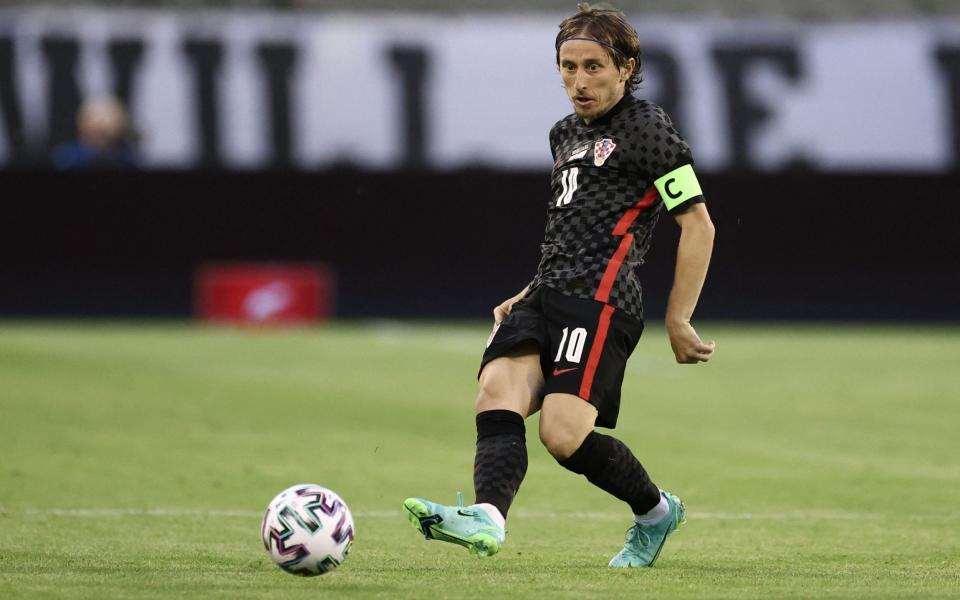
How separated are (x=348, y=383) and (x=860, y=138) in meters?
11.2

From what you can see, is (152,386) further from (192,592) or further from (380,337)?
(192,592)

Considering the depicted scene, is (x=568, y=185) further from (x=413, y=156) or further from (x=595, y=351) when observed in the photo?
(x=413, y=156)

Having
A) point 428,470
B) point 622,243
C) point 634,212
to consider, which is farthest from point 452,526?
point 428,470

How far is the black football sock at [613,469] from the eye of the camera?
5746 millimetres

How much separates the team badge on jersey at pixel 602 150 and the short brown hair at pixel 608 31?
274 mm

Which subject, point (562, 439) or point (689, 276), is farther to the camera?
point (689, 276)

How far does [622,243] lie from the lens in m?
5.89

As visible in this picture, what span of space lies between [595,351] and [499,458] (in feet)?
1.60

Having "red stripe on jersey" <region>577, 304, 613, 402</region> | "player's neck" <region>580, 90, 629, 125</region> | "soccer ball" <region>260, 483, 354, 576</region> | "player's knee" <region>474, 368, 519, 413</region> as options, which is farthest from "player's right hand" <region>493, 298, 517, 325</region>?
"soccer ball" <region>260, 483, 354, 576</region>

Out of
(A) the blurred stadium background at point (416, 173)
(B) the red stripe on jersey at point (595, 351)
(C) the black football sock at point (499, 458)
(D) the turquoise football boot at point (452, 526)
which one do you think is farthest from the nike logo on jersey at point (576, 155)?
(A) the blurred stadium background at point (416, 173)

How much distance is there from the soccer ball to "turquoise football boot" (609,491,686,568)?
1078 mm

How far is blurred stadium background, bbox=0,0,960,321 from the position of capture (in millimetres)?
21656

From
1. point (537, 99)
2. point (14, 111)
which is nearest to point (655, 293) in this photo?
point (537, 99)

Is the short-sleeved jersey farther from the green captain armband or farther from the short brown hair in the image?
the short brown hair
